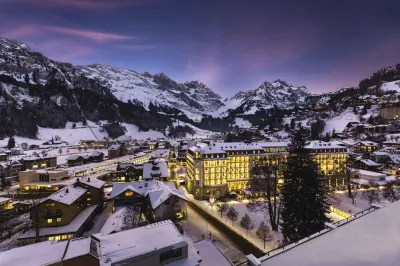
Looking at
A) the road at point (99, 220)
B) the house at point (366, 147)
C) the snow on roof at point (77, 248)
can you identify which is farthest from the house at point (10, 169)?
the house at point (366, 147)

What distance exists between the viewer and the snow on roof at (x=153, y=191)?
38812 millimetres

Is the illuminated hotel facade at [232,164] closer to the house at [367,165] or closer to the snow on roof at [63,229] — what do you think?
the house at [367,165]

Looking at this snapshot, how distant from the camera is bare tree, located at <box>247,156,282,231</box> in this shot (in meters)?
34.7

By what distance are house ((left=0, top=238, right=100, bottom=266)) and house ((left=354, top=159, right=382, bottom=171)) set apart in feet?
272

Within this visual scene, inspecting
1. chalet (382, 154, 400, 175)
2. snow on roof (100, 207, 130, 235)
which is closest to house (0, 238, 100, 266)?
snow on roof (100, 207, 130, 235)

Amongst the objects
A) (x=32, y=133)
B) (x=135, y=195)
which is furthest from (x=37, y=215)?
(x=32, y=133)

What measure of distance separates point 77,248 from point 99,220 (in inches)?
904

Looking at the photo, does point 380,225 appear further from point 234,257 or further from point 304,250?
point 234,257

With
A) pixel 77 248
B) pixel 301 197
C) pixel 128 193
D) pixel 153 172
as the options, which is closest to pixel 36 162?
pixel 153 172

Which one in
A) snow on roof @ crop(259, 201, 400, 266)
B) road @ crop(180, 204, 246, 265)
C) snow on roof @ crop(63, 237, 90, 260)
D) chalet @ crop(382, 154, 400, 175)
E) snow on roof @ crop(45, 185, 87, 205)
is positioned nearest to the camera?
snow on roof @ crop(259, 201, 400, 266)

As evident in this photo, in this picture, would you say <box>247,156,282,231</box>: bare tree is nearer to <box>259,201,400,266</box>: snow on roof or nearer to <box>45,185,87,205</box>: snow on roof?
<box>259,201,400,266</box>: snow on roof

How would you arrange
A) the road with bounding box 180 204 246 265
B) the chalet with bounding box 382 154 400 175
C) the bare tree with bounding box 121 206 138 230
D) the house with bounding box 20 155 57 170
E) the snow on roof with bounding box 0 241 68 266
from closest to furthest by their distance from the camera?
the snow on roof with bounding box 0 241 68 266 < the road with bounding box 180 204 246 265 < the bare tree with bounding box 121 206 138 230 < the chalet with bounding box 382 154 400 175 < the house with bounding box 20 155 57 170

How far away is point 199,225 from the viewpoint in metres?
37.5

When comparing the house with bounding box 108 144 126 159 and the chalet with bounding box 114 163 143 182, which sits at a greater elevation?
the house with bounding box 108 144 126 159
